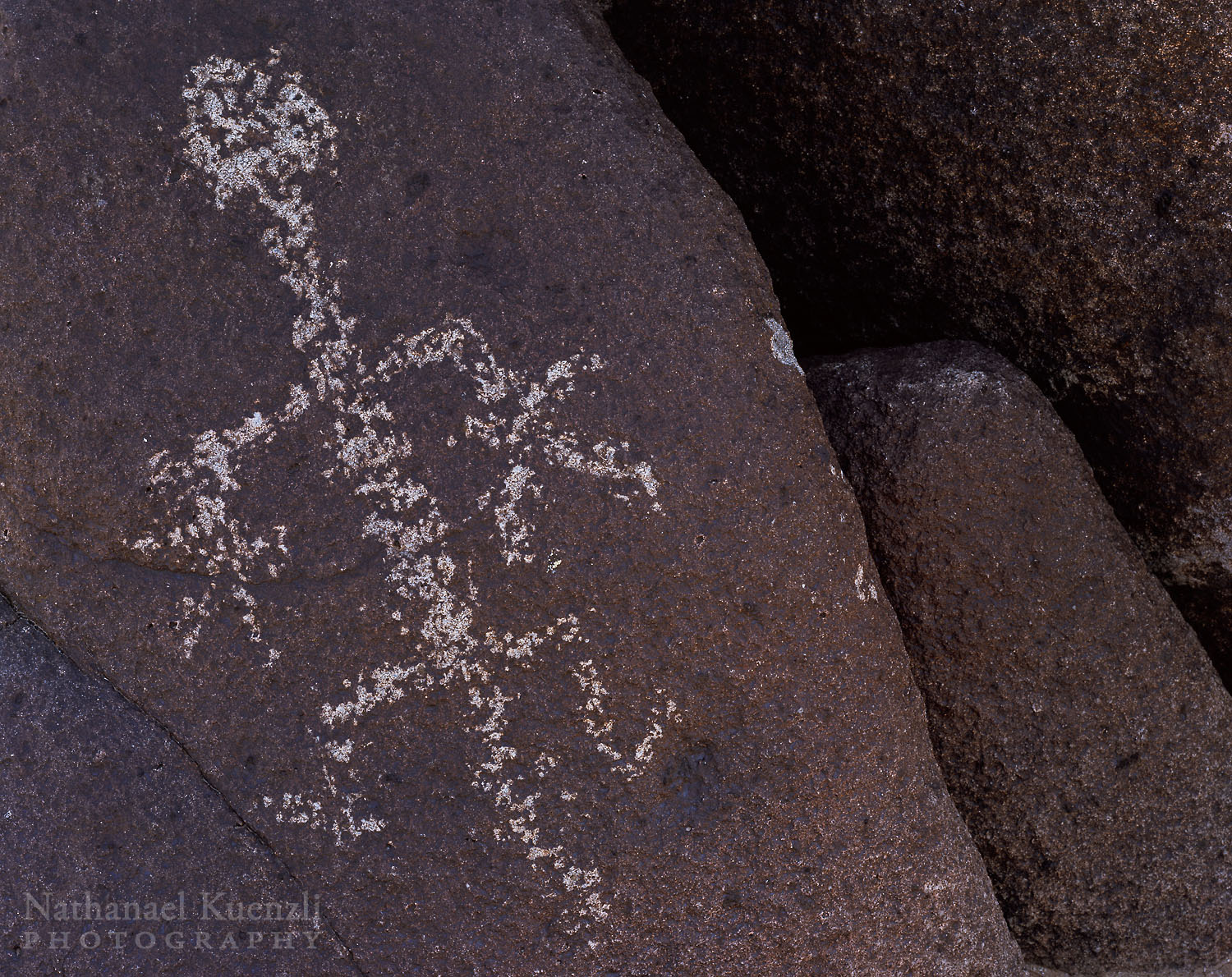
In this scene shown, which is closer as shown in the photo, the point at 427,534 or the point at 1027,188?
the point at 427,534

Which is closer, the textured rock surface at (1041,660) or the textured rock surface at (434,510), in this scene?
the textured rock surface at (434,510)

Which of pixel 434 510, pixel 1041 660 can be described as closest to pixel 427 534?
pixel 434 510

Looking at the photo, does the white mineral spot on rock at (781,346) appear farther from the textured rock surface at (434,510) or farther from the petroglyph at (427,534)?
the petroglyph at (427,534)

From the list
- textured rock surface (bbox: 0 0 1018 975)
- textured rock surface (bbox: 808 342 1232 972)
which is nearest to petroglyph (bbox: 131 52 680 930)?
textured rock surface (bbox: 0 0 1018 975)

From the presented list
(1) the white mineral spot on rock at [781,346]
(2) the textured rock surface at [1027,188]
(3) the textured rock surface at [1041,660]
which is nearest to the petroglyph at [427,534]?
(1) the white mineral spot on rock at [781,346]

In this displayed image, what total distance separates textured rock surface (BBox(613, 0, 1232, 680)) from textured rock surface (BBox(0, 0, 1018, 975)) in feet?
1.01

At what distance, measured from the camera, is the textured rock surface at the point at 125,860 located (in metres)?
0.98

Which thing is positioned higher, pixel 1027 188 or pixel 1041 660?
pixel 1027 188

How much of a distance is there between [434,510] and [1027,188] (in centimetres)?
70

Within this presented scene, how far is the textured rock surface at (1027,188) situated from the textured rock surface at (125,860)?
2.87 feet

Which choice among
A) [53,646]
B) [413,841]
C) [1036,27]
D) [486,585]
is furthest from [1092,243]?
[53,646]

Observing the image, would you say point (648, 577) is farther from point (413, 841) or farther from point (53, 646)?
point (53, 646)

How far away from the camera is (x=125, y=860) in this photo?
3.23 feet

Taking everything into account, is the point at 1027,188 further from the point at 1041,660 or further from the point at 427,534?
the point at 427,534
